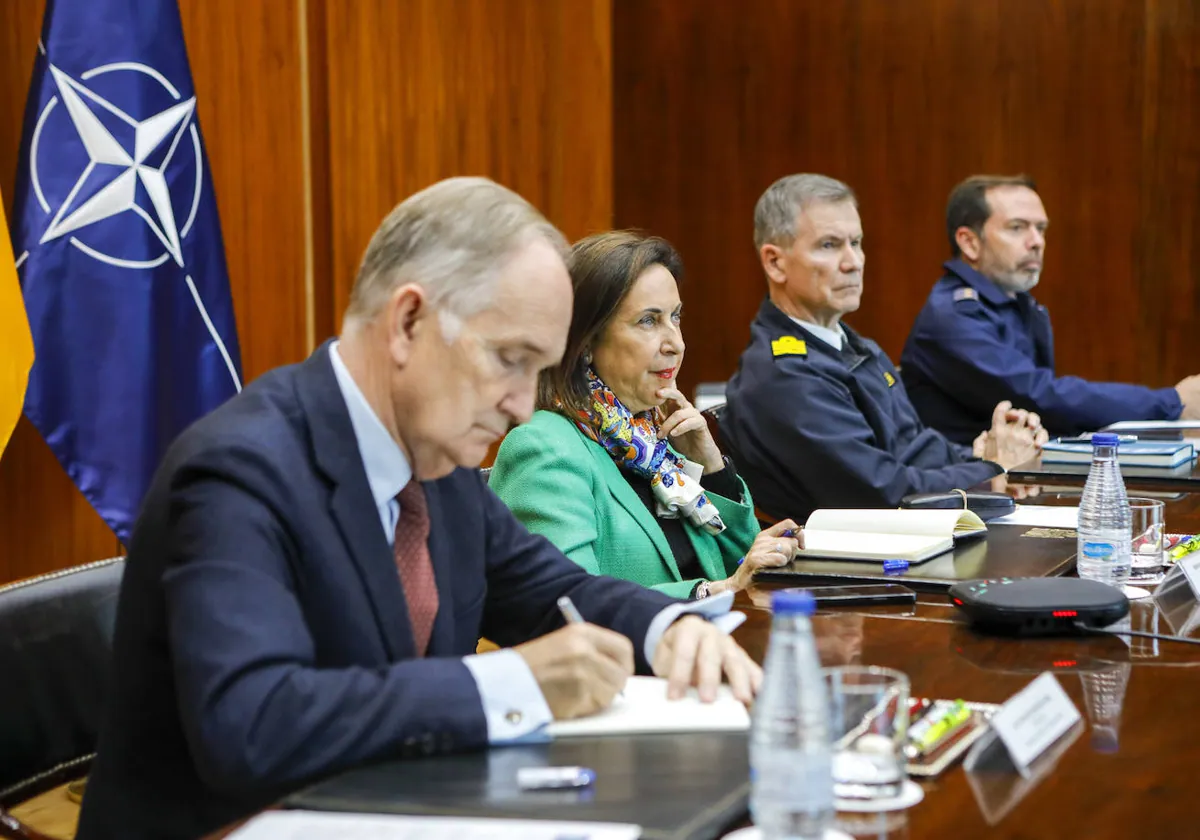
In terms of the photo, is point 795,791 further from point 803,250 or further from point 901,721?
point 803,250

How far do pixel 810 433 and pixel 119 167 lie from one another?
1.77 m

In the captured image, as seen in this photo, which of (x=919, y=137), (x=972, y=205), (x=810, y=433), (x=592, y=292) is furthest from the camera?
(x=919, y=137)

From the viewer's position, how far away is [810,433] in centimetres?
351

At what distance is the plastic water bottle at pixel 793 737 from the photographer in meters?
1.03

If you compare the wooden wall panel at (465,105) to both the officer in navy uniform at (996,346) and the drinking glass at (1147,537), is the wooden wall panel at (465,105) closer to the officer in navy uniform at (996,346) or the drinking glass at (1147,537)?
the officer in navy uniform at (996,346)

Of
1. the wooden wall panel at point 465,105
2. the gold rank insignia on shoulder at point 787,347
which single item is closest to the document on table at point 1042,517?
the gold rank insignia on shoulder at point 787,347

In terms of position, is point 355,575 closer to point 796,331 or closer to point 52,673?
point 52,673

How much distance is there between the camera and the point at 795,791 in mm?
1040

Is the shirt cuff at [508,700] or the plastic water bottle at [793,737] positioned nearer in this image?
the plastic water bottle at [793,737]

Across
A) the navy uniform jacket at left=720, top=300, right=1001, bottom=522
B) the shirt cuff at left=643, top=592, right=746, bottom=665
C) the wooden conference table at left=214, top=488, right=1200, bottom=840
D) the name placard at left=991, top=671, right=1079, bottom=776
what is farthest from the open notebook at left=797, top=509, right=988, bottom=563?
the navy uniform jacket at left=720, top=300, right=1001, bottom=522

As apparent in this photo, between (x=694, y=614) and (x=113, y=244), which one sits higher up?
(x=113, y=244)

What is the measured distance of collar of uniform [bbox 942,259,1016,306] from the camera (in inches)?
193

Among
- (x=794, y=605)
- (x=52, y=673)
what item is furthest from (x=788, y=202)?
(x=794, y=605)

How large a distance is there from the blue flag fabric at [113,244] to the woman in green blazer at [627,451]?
1.05m
